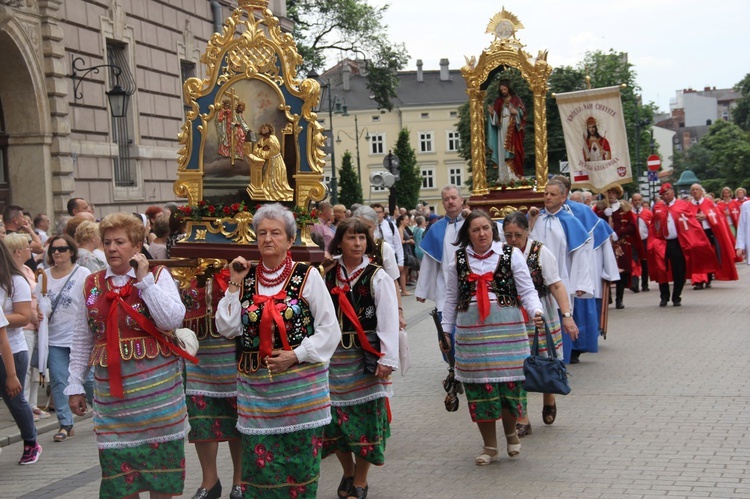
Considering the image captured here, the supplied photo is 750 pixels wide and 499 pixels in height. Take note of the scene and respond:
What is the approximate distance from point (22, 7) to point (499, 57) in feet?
26.2

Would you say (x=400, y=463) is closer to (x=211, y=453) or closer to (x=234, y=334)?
(x=211, y=453)

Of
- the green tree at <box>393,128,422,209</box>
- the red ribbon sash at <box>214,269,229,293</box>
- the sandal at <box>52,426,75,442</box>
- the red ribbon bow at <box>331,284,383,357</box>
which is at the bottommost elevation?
the sandal at <box>52,426,75,442</box>

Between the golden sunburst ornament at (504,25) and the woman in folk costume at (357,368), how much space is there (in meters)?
7.31

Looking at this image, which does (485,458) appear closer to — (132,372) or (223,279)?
(223,279)

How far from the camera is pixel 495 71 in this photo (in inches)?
560

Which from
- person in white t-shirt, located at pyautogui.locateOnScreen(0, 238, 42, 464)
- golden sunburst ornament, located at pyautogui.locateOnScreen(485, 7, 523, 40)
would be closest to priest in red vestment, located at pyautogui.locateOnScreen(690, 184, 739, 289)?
golden sunburst ornament, located at pyautogui.locateOnScreen(485, 7, 523, 40)

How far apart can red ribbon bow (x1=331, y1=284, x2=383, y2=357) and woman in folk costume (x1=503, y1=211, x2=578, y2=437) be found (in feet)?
6.00

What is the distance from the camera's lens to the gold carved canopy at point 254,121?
8281 millimetres

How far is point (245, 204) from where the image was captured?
27.4 feet

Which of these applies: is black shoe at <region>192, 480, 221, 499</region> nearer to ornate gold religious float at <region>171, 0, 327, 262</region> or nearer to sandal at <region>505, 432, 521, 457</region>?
ornate gold religious float at <region>171, 0, 327, 262</region>

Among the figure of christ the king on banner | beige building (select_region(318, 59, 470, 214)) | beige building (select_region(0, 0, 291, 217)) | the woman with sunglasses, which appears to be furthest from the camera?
beige building (select_region(318, 59, 470, 214))

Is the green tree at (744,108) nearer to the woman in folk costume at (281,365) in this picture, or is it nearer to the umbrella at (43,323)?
the umbrella at (43,323)

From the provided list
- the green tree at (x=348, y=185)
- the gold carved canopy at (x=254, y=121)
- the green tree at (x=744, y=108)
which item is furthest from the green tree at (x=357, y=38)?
the green tree at (x=744, y=108)

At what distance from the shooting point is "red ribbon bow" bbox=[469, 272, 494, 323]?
7.99m
